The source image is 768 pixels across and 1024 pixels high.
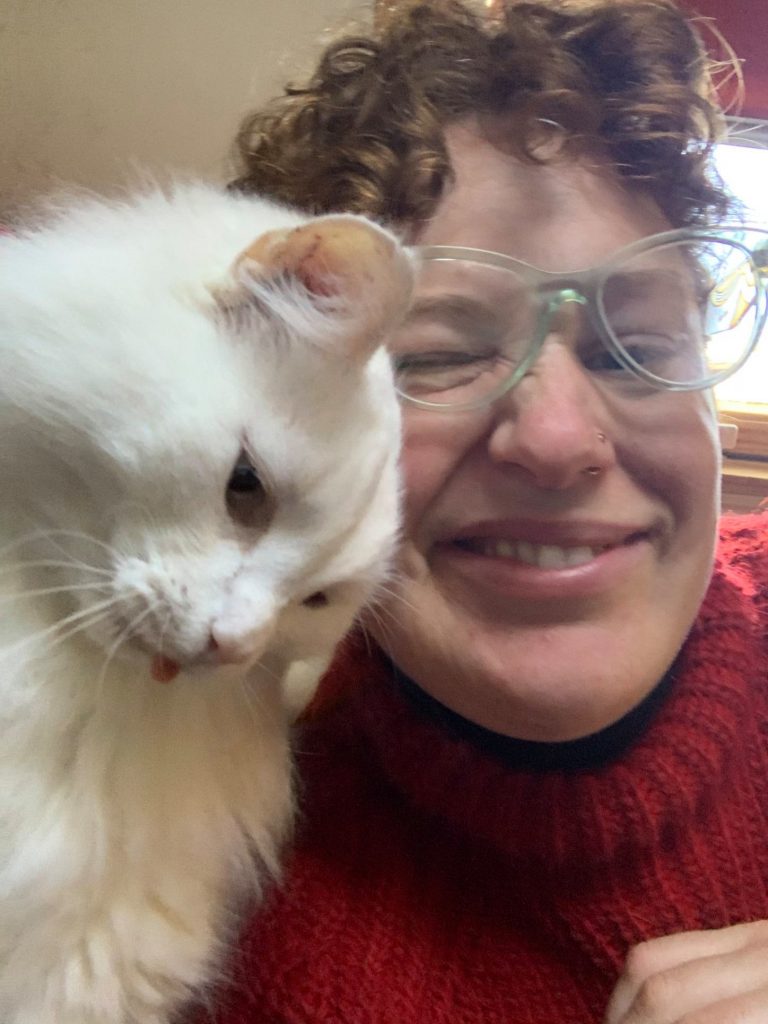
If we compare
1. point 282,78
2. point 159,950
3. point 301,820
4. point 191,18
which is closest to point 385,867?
point 301,820

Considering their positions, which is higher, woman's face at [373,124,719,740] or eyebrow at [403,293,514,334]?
eyebrow at [403,293,514,334]

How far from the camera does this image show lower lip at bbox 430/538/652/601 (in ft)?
2.67

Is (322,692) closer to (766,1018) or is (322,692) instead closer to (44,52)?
(766,1018)

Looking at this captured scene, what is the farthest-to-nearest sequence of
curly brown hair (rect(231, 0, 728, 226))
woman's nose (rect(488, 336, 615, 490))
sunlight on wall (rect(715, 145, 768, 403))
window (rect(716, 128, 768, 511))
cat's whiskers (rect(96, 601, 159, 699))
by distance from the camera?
window (rect(716, 128, 768, 511)) → sunlight on wall (rect(715, 145, 768, 403)) → curly brown hair (rect(231, 0, 728, 226)) → woman's nose (rect(488, 336, 615, 490)) → cat's whiskers (rect(96, 601, 159, 699))

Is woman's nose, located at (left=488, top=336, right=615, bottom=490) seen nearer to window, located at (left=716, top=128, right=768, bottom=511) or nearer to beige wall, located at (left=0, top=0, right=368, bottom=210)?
beige wall, located at (left=0, top=0, right=368, bottom=210)

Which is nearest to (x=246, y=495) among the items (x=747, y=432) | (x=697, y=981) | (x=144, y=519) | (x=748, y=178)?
(x=144, y=519)

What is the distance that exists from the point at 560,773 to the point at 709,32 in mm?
971

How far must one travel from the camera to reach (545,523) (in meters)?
0.81

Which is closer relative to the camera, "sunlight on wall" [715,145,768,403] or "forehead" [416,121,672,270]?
"forehead" [416,121,672,270]

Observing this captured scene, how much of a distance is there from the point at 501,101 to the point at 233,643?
60cm

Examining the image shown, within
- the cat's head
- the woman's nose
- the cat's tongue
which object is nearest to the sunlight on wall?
the woman's nose

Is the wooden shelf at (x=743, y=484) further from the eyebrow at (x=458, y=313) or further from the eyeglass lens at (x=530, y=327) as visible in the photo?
the eyebrow at (x=458, y=313)

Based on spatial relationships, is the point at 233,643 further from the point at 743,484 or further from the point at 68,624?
the point at 743,484

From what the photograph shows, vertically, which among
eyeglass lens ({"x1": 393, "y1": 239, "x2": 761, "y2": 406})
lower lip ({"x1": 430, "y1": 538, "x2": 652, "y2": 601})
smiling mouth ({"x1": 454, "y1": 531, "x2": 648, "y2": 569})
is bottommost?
lower lip ({"x1": 430, "y1": 538, "x2": 652, "y2": 601})
